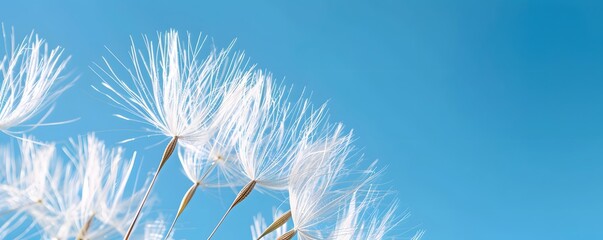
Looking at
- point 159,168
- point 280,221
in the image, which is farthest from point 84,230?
point 280,221

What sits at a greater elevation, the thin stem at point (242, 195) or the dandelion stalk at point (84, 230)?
the thin stem at point (242, 195)

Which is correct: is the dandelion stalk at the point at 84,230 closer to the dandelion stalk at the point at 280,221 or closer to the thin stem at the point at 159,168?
the thin stem at the point at 159,168

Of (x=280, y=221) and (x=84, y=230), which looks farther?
(x=280, y=221)

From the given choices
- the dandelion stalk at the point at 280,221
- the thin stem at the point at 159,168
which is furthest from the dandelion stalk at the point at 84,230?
the dandelion stalk at the point at 280,221

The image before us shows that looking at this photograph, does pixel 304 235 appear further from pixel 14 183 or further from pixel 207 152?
pixel 14 183

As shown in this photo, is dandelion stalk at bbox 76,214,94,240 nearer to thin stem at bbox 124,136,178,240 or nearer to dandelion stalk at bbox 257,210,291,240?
thin stem at bbox 124,136,178,240

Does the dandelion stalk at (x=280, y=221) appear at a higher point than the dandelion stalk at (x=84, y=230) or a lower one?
higher

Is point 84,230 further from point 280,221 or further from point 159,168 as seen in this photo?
point 280,221

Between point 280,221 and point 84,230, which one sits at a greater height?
point 280,221

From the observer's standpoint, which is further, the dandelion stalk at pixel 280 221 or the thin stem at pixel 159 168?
the dandelion stalk at pixel 280 221

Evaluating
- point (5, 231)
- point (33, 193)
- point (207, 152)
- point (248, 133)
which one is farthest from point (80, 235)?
point (248, 133)

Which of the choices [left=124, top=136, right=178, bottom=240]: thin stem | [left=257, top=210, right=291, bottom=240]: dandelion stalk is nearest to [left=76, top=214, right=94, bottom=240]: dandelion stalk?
[left=124, top=136, right=178, bottom=240]: thin stem
